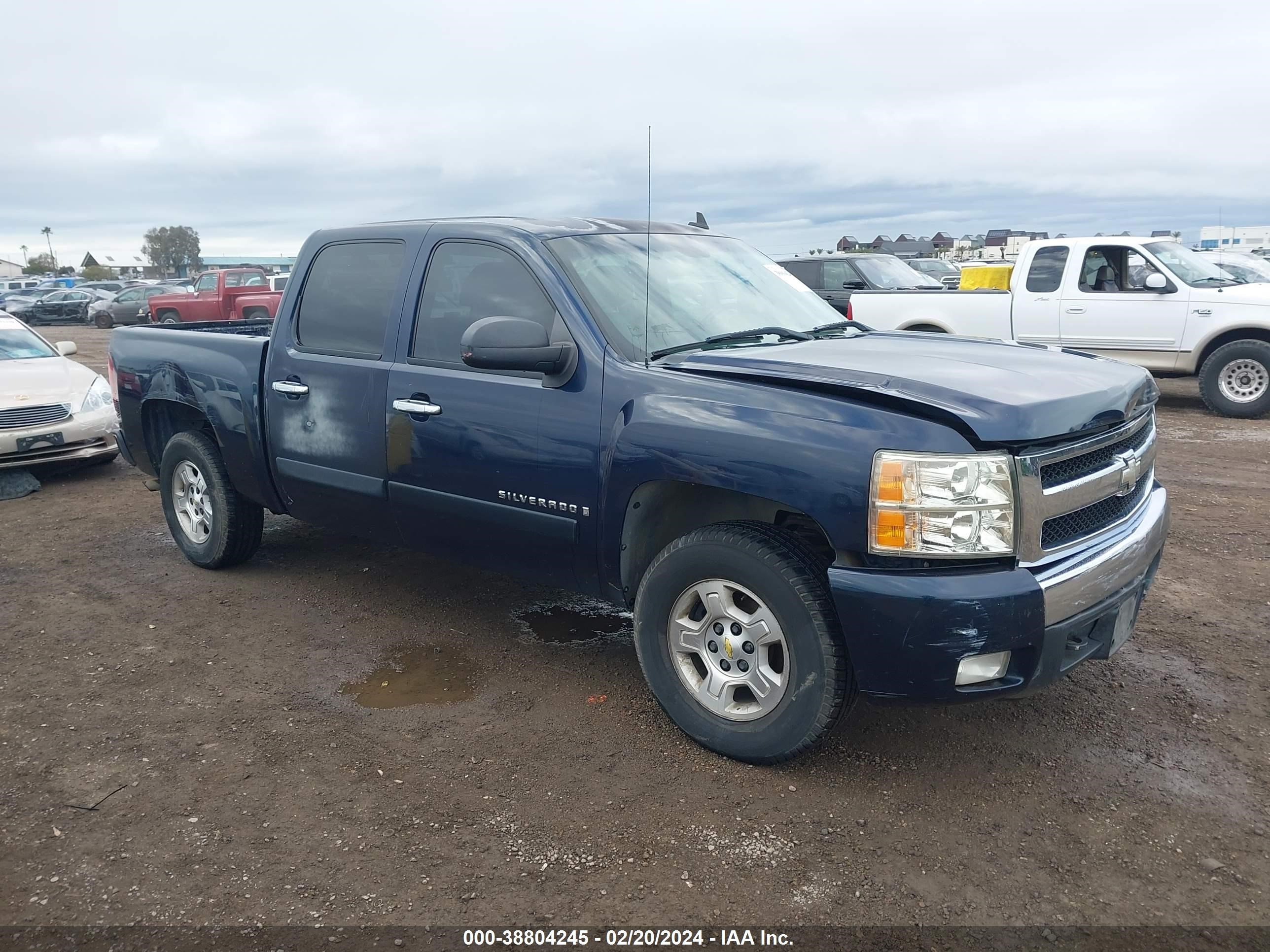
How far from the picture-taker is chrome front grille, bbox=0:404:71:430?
7863 mm

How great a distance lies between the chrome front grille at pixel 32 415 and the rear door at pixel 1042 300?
9527 mm

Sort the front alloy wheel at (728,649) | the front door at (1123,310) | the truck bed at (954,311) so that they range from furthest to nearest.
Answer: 1. the truck bed at (954,311)
2. the front door at (1123,310)
3. the front alloy wheel at (728,649)

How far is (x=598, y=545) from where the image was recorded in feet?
12.0

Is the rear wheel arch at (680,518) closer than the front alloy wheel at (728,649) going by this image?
No

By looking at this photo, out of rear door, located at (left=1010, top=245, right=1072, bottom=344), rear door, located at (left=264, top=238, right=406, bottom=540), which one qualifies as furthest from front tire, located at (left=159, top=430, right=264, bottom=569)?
rear door, located at (left=1010, top=245, right=1072, bottom=344)

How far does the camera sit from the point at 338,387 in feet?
14.8

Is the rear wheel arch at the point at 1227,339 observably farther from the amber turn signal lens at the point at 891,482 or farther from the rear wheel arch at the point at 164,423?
the rear wheel arch at the point at 164,423

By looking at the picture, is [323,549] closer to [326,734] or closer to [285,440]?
[285,440]

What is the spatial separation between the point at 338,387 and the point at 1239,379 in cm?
966

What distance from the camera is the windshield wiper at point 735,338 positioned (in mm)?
3725

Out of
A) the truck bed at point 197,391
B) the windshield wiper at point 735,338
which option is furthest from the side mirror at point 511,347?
the truck bed at point 197,391

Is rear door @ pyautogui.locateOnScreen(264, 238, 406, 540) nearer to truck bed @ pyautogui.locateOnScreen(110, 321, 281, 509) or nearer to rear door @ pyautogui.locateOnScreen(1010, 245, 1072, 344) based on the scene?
truck bed @ pyautogui.locateOnScreen(110, 321, 281, 509)

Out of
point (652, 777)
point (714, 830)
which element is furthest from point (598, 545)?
point (714, 830)

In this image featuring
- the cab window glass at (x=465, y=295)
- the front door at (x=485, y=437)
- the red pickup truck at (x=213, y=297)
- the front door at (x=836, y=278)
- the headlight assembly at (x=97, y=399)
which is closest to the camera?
the front door at (x=485, y=437)
